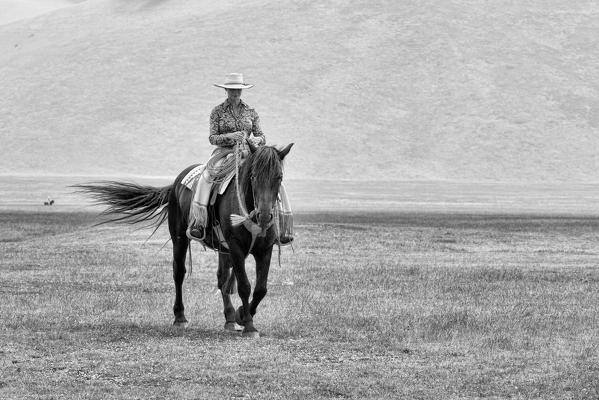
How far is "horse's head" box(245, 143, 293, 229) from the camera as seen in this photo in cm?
Answer: 1302

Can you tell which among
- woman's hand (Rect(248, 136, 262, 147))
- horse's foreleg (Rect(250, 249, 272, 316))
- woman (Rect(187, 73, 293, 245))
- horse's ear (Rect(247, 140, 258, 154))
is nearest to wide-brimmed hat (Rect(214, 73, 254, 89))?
woman (Rect(187, 73, 293, 245))

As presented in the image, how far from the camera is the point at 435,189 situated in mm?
96750

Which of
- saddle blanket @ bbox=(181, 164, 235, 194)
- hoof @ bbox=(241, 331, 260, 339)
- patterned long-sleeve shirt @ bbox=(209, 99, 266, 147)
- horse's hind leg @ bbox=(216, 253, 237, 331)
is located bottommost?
hoof @ bbox=(241, 331, 260, 339)

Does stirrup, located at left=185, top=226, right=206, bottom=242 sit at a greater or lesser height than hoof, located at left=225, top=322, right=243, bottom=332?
greater

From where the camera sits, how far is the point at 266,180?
43.0ft

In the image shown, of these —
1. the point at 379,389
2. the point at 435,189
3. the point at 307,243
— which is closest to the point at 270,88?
the point at 435,189

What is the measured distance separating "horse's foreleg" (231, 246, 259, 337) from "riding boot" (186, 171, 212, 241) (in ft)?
2.54

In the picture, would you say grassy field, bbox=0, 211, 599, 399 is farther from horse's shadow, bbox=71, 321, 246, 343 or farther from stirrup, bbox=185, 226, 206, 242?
stirrup, bbox=185, 226, 206, 242

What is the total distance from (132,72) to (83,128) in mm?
15380

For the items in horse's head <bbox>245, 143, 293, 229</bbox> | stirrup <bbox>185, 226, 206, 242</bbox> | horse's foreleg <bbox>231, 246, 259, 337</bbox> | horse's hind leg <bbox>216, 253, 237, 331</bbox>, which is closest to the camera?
horse's head <bbox>245, 143, 293, 229</bbox>

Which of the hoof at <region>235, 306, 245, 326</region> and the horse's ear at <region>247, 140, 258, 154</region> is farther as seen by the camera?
the hoof at <region>235, 306, 245, 326</region>

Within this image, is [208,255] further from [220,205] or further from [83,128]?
[83,128]

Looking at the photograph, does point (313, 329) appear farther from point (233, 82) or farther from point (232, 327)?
point (233, 82)

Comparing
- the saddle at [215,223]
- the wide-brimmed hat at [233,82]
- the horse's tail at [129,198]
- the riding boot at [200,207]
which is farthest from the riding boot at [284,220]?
the horse's tail at [129,198]
